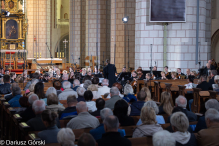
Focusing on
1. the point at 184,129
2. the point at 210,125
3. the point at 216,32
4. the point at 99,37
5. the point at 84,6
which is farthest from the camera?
the point at 84,6

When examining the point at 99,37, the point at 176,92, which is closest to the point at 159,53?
the point at 176,92

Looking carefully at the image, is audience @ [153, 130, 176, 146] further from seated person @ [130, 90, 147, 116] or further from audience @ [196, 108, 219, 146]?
seated person @ [130, 90, 147, 116]

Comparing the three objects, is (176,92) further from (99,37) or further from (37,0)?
(37,0)

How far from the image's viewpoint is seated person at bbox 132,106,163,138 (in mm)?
3859

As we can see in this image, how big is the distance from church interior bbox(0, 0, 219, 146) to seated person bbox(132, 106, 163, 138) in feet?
0.04

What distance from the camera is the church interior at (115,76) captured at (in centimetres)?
376

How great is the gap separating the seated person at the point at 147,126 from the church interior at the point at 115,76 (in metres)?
0.01

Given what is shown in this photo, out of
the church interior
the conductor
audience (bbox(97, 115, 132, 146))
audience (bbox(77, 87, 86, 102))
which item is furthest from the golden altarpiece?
audience (bbox(97, 115, 132, 146))

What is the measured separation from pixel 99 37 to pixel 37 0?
23.4 ft

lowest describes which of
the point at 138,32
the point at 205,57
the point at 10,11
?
the point at 205,57

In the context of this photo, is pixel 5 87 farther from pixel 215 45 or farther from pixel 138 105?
pixel 215 45

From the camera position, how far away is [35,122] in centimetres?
427

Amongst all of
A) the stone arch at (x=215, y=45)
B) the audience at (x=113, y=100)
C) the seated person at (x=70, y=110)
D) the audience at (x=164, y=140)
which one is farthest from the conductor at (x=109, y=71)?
the stone arch at (x=215, y=45)

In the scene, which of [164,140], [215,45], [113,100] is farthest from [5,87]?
[215,45]
